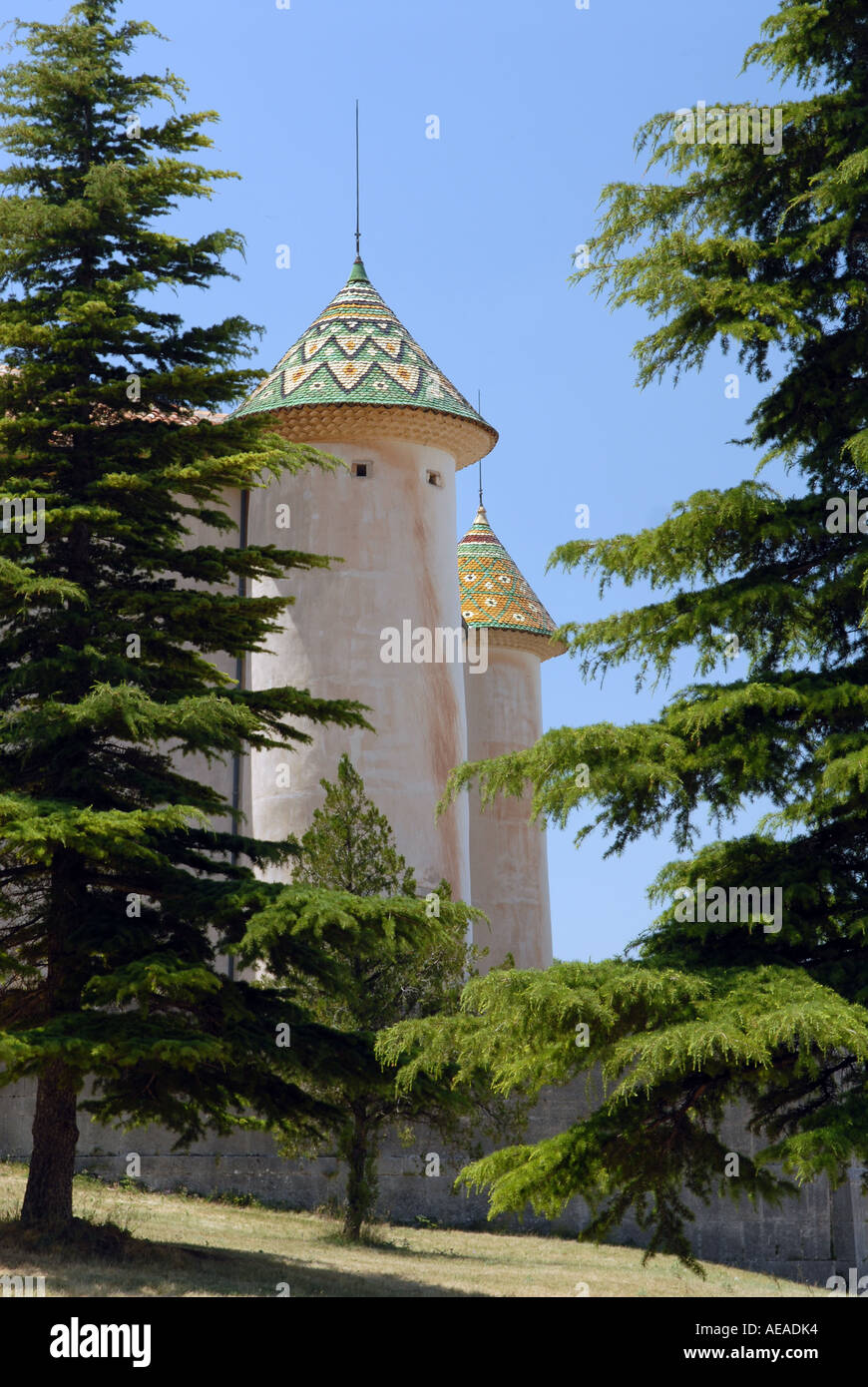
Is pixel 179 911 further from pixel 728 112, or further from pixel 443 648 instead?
pixel 443 648

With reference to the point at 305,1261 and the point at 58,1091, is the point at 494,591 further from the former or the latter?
the point at 58,1091

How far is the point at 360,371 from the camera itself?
85.5ft

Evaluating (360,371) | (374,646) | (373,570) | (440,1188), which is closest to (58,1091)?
(440,1188)

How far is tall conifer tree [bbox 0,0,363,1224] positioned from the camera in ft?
44.4

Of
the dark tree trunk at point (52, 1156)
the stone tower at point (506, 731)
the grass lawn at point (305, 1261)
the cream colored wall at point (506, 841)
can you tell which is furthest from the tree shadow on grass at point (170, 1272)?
the cream colored wall at point (506, 841)

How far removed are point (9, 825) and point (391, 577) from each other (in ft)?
44.6

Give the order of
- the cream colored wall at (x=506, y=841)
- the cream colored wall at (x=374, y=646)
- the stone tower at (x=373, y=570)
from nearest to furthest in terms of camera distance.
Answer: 1. the cream colored wall at (x=374, y=646)
2. the stone tower at (x=373, y=570)
3. the cream colored wall at (x=506, y=841)

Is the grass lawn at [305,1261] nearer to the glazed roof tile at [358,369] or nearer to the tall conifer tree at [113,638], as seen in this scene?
the tall conifer tree at [113,638]

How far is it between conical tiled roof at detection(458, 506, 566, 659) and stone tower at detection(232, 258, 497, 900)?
254 inches

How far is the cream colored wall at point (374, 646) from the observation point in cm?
2450

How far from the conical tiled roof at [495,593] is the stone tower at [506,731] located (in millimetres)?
21

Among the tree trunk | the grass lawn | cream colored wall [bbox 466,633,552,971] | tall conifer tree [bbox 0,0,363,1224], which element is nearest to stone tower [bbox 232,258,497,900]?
cream colored wall [bbox 466,633,552,971]

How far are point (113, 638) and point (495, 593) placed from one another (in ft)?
63.9
